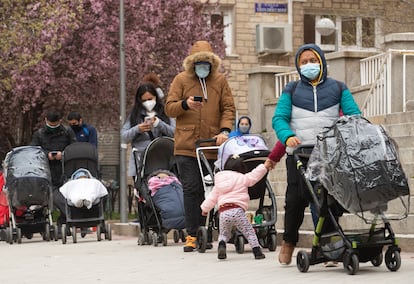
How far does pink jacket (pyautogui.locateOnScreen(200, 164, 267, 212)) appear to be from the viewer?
13031 mm

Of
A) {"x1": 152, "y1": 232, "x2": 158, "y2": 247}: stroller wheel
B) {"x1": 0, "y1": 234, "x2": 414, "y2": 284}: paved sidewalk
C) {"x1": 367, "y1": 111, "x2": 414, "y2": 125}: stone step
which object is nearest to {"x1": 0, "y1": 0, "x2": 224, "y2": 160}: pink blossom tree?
{"x1": 367, "y1": 111, "x2": 414, "y2": 125}: stone step

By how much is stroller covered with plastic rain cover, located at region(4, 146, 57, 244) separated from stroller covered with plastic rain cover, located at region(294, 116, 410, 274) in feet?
23.3

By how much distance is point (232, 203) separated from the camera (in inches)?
514

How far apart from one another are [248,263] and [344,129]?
2.06 meters

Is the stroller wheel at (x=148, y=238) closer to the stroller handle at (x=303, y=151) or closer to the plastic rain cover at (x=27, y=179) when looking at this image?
the plastic rain cover at (x=27, y=179)

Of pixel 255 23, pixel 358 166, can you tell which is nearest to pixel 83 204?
pixel 358 166

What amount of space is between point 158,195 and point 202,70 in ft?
6.36

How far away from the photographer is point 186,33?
102ft

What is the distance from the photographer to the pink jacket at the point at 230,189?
42.8 ft

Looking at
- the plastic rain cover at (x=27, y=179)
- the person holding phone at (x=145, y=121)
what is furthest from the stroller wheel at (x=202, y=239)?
the plastic rain cover at (x=27, y=179)

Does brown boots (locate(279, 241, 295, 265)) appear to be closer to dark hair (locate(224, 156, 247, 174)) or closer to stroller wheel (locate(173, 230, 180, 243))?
dark hair (locate(224, 156, 247, 174))

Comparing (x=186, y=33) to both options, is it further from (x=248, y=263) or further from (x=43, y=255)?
(x=248, y=263)

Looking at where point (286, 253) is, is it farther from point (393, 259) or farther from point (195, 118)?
point (195, 118)

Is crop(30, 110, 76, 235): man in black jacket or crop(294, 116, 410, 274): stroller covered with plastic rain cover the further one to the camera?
crop(30, 110, 76, 235): man in black jacket
